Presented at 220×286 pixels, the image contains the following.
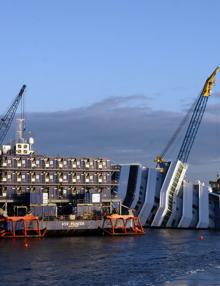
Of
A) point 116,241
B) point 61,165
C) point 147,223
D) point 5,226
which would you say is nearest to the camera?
point 116,241

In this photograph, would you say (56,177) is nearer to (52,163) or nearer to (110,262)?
(52,163)

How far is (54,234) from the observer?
135 m

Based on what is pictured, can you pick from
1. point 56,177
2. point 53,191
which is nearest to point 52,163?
point 56,177

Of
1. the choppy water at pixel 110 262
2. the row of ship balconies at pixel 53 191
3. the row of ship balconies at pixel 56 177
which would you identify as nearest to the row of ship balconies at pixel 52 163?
the row of ship balconies at pixel 56 177

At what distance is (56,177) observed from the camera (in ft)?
496

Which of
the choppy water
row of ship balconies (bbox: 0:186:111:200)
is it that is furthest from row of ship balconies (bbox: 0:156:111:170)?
the choppy water

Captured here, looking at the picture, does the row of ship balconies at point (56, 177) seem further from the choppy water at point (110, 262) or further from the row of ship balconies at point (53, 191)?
Result: the choppy water at point (110, 262)

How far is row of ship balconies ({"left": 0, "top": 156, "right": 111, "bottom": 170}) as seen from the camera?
145875 millimetres

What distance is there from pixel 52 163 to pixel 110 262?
6349 centimetres

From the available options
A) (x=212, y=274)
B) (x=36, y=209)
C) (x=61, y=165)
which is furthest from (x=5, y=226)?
(x=212, y=274)

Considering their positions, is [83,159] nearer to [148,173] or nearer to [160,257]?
[148,173]

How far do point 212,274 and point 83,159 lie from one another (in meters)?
79.4

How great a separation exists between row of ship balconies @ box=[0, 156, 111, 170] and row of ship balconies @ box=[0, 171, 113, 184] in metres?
1.58

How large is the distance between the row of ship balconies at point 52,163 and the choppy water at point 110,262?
27.5 metres
